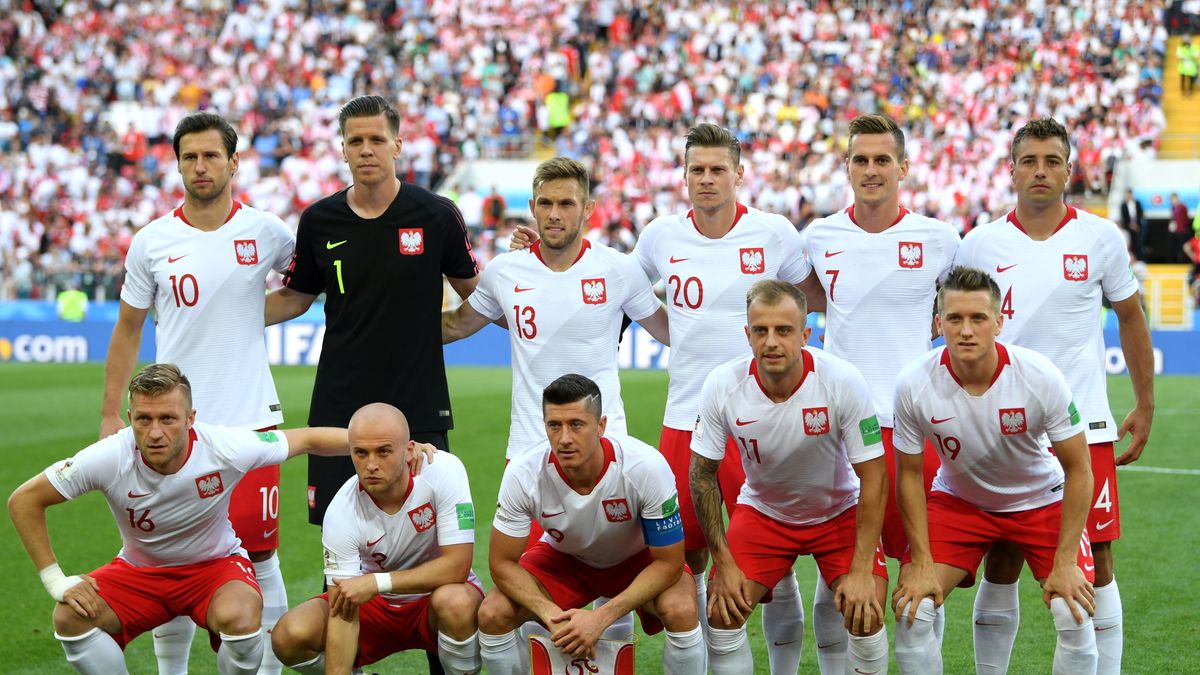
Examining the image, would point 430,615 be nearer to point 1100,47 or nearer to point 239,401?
point 239,401

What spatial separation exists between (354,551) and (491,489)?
16.8 feet

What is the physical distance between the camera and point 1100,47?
2472 cm

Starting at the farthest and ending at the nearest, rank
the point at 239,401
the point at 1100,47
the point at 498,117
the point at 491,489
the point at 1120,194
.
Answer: the point at 498,117 → the point at 1100,47 → the point at 1120,194 → the point at 491,489 → the point at 239,401

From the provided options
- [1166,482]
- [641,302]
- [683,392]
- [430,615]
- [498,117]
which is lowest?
[1166,482]

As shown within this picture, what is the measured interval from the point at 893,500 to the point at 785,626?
674 mm

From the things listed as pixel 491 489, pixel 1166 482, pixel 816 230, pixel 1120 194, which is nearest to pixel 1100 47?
pixel 1120 194

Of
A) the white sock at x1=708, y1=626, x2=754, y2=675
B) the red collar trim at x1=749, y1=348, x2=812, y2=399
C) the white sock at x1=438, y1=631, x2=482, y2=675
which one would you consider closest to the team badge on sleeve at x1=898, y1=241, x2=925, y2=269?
the red collar trim at x1=749, y1=348, x2=812, y2=399

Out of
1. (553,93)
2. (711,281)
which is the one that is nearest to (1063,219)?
(711,281)

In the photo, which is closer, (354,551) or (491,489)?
(354,551)

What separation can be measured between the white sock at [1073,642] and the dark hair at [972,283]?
43.9 inches

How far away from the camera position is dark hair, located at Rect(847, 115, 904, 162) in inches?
215

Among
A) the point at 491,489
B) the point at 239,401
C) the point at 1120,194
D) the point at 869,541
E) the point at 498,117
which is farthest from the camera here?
the point at 498,117

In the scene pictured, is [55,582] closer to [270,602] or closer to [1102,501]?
[270,602]

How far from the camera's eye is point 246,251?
5.59 meters
